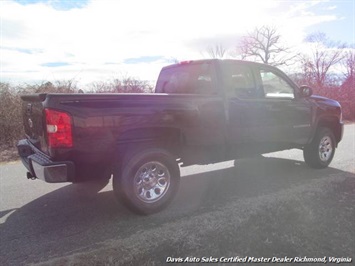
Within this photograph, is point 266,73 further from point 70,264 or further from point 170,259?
point 70,264

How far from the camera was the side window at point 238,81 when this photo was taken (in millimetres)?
4910

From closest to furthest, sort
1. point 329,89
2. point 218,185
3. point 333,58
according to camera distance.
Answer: point 218,185, point 329,89, point 333,58

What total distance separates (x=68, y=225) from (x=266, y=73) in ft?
12.8

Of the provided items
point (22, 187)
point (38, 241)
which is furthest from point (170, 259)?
point (22, 187)

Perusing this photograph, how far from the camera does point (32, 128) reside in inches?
169

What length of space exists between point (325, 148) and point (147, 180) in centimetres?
409

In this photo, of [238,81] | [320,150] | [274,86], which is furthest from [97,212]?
[320,150]

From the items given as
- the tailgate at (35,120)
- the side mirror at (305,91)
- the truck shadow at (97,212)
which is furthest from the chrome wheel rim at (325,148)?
the tailgate at (35,120)

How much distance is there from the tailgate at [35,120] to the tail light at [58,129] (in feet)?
0.59

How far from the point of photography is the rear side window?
4.96 m

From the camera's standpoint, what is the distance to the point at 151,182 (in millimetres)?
4164

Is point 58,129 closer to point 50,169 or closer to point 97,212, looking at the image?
point 50,169

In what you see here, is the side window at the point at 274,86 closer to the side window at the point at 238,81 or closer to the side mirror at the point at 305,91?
the side mirror at the point at 305,91

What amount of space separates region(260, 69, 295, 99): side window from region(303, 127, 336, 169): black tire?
1.08 metres
